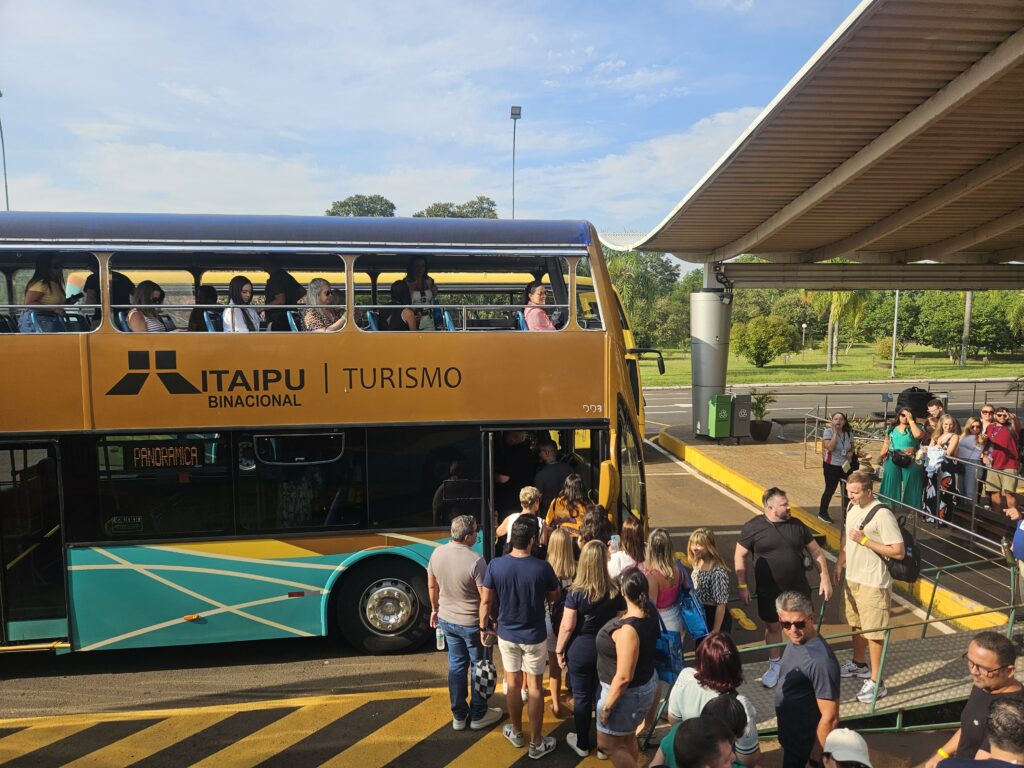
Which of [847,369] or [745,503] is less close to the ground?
[847,369]

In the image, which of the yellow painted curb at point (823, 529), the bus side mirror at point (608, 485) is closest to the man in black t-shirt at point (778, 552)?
the bus side mirror at point (608, 485)

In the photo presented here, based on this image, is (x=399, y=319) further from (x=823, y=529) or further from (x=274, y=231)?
(x=823, y=529)

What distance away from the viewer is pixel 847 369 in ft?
154

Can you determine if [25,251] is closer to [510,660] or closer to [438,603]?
[438,603]

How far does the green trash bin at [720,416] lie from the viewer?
18.6 m

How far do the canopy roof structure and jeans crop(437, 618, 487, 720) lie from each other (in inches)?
319

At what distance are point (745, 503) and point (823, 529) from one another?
8.10 feet

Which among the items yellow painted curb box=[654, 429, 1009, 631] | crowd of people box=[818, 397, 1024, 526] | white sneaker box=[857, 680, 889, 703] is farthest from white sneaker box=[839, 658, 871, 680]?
crowd of people box=[818, 397, 1024, 526]

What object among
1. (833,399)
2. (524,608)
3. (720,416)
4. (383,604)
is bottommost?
(833,399)

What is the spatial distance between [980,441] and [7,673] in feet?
38.2

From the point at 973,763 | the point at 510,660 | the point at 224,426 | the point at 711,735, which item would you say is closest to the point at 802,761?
the point at 973,763

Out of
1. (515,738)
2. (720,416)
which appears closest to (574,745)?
(515,738)

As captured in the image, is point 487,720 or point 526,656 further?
point 487,720

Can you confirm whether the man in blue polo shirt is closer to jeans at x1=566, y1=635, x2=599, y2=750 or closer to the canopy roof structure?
jeans at x1=566, y1=635, x2=599, y2=750
